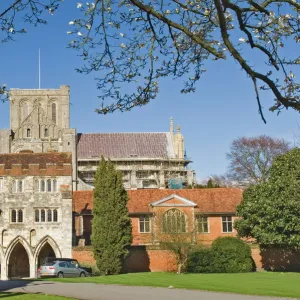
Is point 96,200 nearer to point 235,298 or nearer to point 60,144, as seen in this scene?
point 235,298

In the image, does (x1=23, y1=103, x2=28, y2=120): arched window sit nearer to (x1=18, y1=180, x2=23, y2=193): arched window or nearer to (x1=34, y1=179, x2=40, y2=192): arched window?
(x1=18, y1=180, x2=23, y2=193): arched window

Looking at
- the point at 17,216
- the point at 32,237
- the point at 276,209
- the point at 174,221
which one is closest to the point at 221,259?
the point at 276,209

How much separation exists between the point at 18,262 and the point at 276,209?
1932cm

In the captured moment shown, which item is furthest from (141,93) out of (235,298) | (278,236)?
(278,236)

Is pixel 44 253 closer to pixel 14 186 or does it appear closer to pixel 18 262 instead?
pixel 18 262

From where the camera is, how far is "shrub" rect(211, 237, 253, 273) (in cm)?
3747

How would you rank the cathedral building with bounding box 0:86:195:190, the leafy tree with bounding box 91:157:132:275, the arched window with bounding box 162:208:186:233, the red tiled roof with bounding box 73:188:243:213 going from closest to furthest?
the leafy tree with bounding box 91:157:132:275 → the arched window with bounding box 162:208:186:233 → the red tiled roof with bounding box 73:188:243:213 → the cathedral building with bounding box 0:86:195:190

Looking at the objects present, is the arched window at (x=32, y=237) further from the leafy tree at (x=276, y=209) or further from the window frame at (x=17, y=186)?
→ the leafy tree at (x=276, y=209)

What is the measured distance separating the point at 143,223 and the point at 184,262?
828 centimetres

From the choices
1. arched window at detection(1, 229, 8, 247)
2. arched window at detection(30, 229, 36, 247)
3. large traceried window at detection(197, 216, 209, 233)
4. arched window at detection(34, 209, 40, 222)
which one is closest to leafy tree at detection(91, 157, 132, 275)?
arched window at detection(34, 209, 40, 222)

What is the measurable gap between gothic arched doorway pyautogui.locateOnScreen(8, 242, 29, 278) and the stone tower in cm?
2443

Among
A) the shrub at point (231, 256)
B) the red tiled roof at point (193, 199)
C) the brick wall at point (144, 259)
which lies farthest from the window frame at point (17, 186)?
the shrub at point (231, 256)

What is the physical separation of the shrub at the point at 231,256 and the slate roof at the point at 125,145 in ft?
134

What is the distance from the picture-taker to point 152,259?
40.7 m
